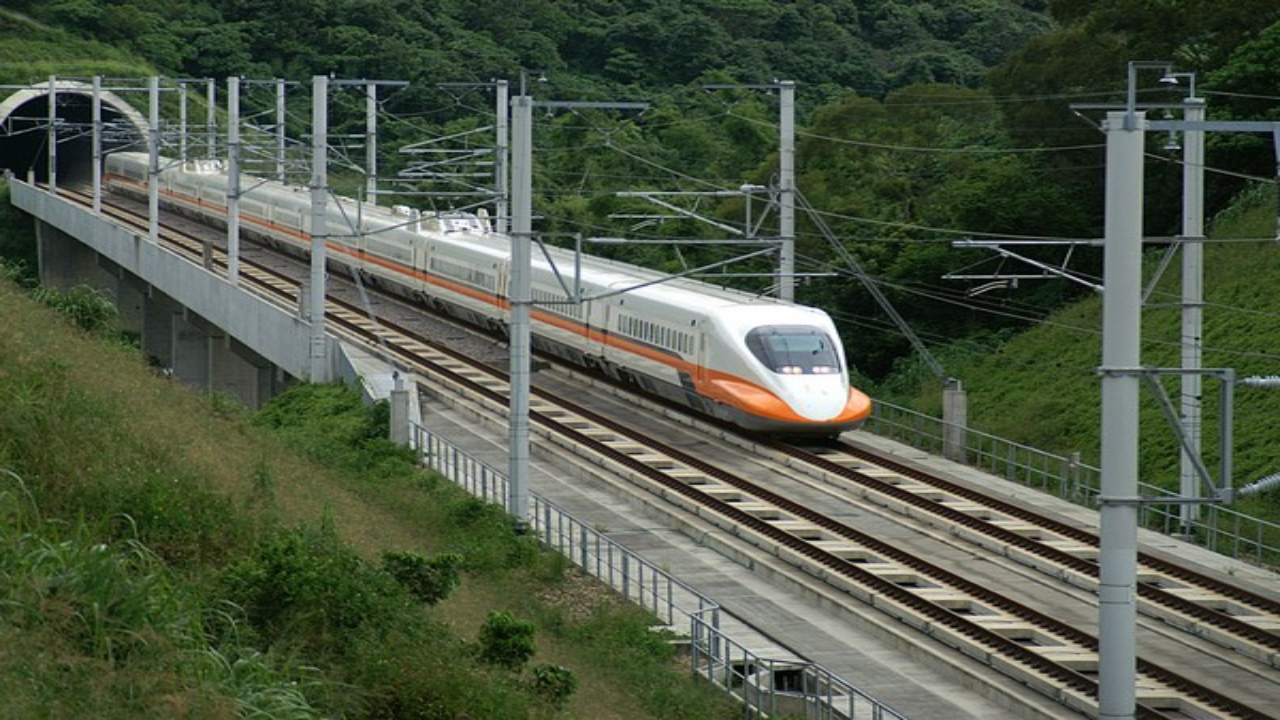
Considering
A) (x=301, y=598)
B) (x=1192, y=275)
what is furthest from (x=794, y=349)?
(x=301, y=598)

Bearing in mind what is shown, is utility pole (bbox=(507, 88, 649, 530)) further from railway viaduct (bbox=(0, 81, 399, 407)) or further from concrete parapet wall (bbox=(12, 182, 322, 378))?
concrete parapet wall (bbox=(12, 182, 322, 378))

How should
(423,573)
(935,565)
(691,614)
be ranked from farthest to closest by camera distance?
(935,565), (691,614), (423,573)

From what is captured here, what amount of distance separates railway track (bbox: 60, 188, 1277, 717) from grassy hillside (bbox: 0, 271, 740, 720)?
364 centimetres

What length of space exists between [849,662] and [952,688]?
1535mm

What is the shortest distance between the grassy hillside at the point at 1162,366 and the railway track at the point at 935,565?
18.3 ft

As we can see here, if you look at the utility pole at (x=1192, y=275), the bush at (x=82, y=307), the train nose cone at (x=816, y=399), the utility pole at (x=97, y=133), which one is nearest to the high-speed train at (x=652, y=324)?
the train nose cone at (x=816, y=399)

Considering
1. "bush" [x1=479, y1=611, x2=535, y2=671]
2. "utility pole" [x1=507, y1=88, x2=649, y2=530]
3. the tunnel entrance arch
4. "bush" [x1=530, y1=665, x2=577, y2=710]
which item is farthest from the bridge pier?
"bush" [x1=530, y1=665, x2=577, y2=710]

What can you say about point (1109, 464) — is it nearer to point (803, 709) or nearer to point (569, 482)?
point (803, 709)

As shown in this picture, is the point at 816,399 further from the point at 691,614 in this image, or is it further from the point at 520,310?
the point at 691,614

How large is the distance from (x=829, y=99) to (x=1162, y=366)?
5292cm

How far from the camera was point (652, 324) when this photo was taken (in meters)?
42.8

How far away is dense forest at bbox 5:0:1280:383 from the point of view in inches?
2106

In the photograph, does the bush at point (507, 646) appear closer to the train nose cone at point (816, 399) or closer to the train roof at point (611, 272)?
the train roof at point (611, 272)

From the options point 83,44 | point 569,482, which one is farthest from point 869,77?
point 569,482
